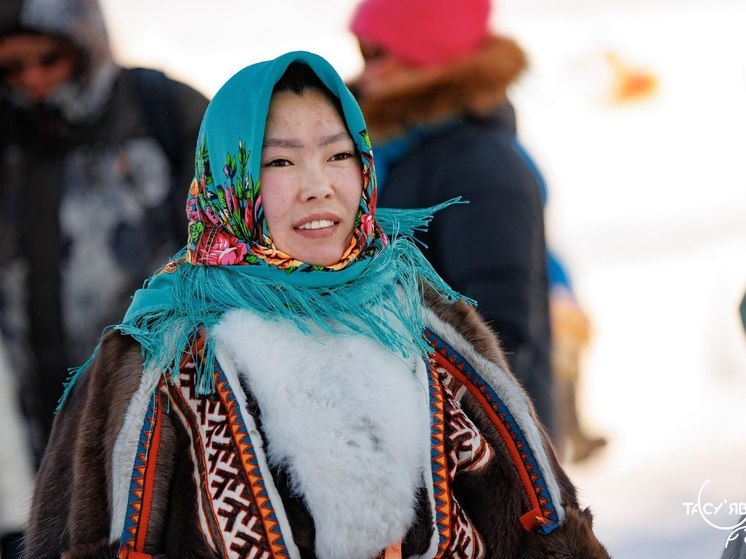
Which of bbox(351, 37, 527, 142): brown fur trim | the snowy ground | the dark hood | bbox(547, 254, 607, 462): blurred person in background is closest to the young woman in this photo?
bbox(351, 37, 527, 142): brown fur trim

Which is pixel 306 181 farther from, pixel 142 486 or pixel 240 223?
pixel 142 486

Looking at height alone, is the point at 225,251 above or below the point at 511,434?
above

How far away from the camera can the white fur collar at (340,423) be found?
1585mm

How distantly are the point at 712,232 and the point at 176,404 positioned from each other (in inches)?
150

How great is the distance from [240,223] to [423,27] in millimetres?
1408

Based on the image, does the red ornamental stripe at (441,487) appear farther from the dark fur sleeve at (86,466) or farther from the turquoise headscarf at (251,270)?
the dark fur sleeve at (86,466)

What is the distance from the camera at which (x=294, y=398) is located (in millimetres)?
1638

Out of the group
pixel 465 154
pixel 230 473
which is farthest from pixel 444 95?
pixel 230 473

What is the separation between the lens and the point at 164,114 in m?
3.08

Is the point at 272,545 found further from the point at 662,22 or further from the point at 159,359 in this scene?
the point at 662,22

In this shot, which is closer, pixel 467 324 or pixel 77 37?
pixel 467 324

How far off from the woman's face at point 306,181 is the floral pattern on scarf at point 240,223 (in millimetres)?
19

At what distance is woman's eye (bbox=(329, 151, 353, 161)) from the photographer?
1817mm

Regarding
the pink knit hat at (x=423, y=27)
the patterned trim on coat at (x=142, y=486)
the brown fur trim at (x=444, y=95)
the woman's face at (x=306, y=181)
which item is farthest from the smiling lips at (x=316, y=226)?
the pink knit hat at (x=423, y=27)
